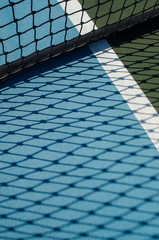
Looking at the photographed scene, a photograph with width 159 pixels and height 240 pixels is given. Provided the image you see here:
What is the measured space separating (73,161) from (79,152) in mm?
73

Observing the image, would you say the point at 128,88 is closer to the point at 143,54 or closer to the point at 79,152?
the point at 143,54

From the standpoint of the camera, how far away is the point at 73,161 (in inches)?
80.7

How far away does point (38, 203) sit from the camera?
1900 millimetres

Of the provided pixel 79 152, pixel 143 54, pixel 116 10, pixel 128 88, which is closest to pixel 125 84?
pixel 128 88

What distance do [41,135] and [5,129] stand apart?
24 centimetres

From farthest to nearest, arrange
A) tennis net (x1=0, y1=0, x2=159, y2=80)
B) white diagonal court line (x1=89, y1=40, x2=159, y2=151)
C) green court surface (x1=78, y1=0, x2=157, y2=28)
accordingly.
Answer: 1. green court surface (x1=78, y1=0, x2=157, y2=28)
2. tennis net (x1=0, y1=0, x2=159, y2=80)
3. white diagonal court line (x1=89, y1=40, x2=159, y2=151)

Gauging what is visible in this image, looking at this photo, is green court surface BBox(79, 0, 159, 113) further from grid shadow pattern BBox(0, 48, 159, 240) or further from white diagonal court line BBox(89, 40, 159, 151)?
grid shadow pattern BBox(0, 48, 159, 240)

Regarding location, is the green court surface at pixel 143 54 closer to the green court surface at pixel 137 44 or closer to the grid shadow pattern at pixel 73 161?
the green court surface at pixel 137 44

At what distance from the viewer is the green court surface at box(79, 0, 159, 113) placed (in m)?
2.37

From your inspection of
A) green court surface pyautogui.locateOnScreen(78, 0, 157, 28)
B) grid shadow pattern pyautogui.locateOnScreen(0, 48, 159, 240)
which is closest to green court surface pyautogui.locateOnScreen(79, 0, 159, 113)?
green court surface pyautogui.locateOnScreen(78, 0, 157, 28)

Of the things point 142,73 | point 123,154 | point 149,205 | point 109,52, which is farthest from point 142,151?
point 109,52

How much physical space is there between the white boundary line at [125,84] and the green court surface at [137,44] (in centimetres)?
4

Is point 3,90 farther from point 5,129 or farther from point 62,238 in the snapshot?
point 62,238

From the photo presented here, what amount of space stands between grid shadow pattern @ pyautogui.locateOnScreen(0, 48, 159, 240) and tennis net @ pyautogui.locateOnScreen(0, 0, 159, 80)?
0.39 ft
